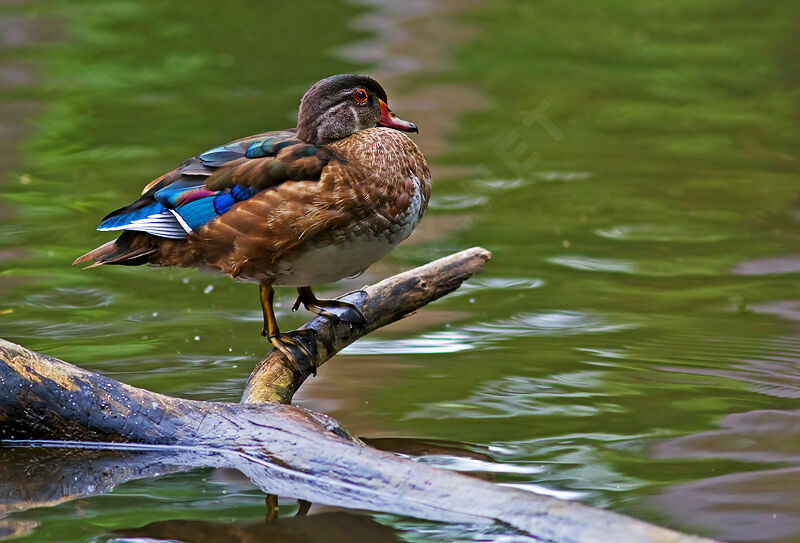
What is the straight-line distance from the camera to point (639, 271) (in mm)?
7242

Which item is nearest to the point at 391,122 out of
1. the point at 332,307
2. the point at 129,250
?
the point at 332,307

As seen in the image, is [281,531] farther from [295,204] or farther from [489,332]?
[489,332]

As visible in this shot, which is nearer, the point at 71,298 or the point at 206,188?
the point at 206,188

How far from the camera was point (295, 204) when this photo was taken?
15.4ft

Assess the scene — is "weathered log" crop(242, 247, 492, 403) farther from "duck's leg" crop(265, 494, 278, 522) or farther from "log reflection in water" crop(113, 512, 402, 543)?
"log reflection in water" crop(113, 512, 402, 543)

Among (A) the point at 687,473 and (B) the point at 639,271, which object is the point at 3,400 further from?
(B) the point at 639,271

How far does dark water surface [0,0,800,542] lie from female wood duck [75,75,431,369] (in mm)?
805

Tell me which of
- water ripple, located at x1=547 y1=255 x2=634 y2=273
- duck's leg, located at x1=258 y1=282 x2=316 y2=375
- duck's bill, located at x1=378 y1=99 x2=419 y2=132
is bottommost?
water ripple, located at x1=547 y1=255 x2=634 y2=273

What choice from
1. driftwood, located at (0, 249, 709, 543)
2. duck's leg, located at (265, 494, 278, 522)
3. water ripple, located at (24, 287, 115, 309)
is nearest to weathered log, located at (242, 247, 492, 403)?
driftwood, located at (0, 249, 709, 543)

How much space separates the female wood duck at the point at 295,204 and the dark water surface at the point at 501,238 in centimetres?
80

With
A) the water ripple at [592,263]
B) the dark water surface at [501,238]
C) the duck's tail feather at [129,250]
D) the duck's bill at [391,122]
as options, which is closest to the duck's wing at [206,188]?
the duck's tail feather at [129,250]

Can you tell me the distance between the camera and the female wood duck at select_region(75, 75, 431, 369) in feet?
15.4

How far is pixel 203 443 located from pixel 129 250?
1.09 m

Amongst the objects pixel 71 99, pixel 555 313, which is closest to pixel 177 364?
pixel 555 313
